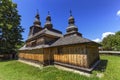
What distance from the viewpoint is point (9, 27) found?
30.0m

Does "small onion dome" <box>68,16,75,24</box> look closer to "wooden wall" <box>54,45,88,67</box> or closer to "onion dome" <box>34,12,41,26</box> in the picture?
"wooden wall" <box>54,45,88,67</box>

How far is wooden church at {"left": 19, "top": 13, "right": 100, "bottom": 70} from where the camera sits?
10945 millimetres

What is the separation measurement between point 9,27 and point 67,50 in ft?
76.9

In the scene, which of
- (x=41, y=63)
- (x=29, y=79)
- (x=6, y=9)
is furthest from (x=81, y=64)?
(x=6, y=9)

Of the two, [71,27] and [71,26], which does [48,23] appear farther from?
[71,27]

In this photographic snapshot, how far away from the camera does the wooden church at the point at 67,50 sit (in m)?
10.9

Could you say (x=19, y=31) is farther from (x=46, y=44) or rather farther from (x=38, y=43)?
(x=46, y=44)

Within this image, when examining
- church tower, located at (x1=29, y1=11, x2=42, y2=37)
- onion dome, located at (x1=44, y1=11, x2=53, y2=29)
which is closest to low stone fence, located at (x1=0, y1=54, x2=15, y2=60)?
church tower, located at (x1=29, y1=11, x2=42, y2=37)

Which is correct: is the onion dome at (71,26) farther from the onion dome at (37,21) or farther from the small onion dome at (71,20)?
the onion dome at (37,21)

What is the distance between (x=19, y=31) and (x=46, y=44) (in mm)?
20961

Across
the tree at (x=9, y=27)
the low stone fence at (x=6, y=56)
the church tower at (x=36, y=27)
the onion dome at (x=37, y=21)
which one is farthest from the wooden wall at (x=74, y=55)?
the low stone fence at (x=6, y=56)

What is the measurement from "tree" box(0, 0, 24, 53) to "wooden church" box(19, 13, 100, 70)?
11.6 meters

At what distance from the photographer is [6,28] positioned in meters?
30.7

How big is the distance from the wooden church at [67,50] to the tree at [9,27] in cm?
1162
